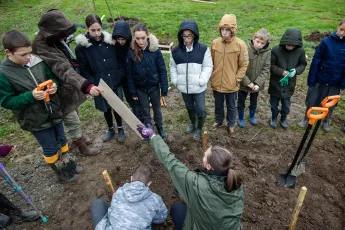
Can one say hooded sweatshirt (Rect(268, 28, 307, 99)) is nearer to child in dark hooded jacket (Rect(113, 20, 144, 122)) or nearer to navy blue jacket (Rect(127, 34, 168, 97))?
Result: navy blue jacket (Rect(127, 34, 168, 97))

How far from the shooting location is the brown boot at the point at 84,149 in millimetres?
4516

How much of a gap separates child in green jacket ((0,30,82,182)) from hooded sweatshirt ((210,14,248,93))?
2.65m

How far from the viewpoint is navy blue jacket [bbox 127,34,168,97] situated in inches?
157

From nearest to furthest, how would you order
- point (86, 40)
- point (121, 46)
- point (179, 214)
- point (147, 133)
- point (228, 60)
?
point (147, 133) → point (179, 214) → point (86, 40) → point (121, 46) → point (228, 60)

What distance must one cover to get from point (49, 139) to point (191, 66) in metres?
2.46

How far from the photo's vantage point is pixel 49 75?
11.4 ft

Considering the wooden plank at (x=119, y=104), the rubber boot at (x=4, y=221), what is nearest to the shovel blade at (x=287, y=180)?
the wooden plank at (x=119, y=104)

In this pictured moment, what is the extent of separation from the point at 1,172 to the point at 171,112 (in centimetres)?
349

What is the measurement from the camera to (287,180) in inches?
154

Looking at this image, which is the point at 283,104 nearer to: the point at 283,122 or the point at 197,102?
the point at 283,122

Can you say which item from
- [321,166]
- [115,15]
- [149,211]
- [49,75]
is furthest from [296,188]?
[115,15]

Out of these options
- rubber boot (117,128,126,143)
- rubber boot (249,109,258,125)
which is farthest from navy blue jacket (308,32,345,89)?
rubber boot (117,128,126,143)

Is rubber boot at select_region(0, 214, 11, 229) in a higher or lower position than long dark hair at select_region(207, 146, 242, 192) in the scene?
lower

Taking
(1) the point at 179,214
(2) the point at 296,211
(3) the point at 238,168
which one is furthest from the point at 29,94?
(2) the point at 296,211
